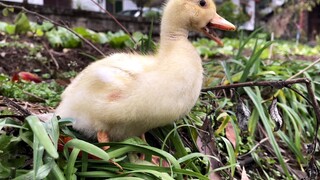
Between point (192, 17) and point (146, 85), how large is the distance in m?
0.30

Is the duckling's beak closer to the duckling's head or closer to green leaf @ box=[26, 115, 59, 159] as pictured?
the duckling's head

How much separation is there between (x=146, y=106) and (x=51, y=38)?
3.16m

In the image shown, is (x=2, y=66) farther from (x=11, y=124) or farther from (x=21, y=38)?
(x=11, y=124)

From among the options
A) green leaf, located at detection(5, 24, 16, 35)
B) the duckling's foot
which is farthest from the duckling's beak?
green leaf, located at detection(5, 24, 16, 35)

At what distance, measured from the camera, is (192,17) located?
1541mm

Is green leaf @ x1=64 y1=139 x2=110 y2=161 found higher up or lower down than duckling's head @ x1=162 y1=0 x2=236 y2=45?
lower down

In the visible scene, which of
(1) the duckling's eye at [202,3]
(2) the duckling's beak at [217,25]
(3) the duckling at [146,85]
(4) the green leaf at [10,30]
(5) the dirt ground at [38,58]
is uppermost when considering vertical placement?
(1) the duckling's eye at [202,3]

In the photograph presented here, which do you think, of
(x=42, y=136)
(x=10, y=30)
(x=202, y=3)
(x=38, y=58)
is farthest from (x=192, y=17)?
(x=10, y=30)

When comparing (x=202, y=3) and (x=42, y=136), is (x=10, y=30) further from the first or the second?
(x=42, y=136)

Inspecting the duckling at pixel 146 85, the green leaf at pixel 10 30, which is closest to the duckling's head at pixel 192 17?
the duckling at pixel 146 85

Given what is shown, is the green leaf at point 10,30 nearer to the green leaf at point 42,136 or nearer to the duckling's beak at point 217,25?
the duckling's beak at point 217,25

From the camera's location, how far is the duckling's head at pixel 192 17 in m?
1.53

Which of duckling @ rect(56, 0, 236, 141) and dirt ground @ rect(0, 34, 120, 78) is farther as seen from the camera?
dirt ground @ rect(0, 34, 120, 78)

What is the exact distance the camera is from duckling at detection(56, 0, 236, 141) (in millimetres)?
1382
